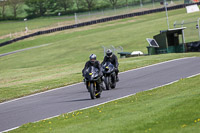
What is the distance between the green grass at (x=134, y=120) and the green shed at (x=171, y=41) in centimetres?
2494

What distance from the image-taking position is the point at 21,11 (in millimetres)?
121375

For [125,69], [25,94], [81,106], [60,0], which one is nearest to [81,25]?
[60,0]

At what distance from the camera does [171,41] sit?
36.6 metres

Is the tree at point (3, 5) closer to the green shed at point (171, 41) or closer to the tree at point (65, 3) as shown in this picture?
the tree at point (65, 3)

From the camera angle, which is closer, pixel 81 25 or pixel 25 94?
pixel 25 94

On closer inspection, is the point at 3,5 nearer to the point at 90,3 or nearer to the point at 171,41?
the point at 90,3

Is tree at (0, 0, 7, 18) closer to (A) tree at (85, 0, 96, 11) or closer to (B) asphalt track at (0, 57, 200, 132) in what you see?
(A) tree at (85, 0, 96, 11)

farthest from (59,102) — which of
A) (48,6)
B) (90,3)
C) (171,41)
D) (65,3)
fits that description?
(48,6)

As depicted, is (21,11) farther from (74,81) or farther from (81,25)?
(74,81)

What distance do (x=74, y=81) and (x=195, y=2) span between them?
5762cm

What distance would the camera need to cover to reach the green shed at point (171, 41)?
3562cm

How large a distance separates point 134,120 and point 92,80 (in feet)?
19.6

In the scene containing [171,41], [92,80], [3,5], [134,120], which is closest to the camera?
[134,120]

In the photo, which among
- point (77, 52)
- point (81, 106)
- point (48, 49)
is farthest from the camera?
point (48, 49)
